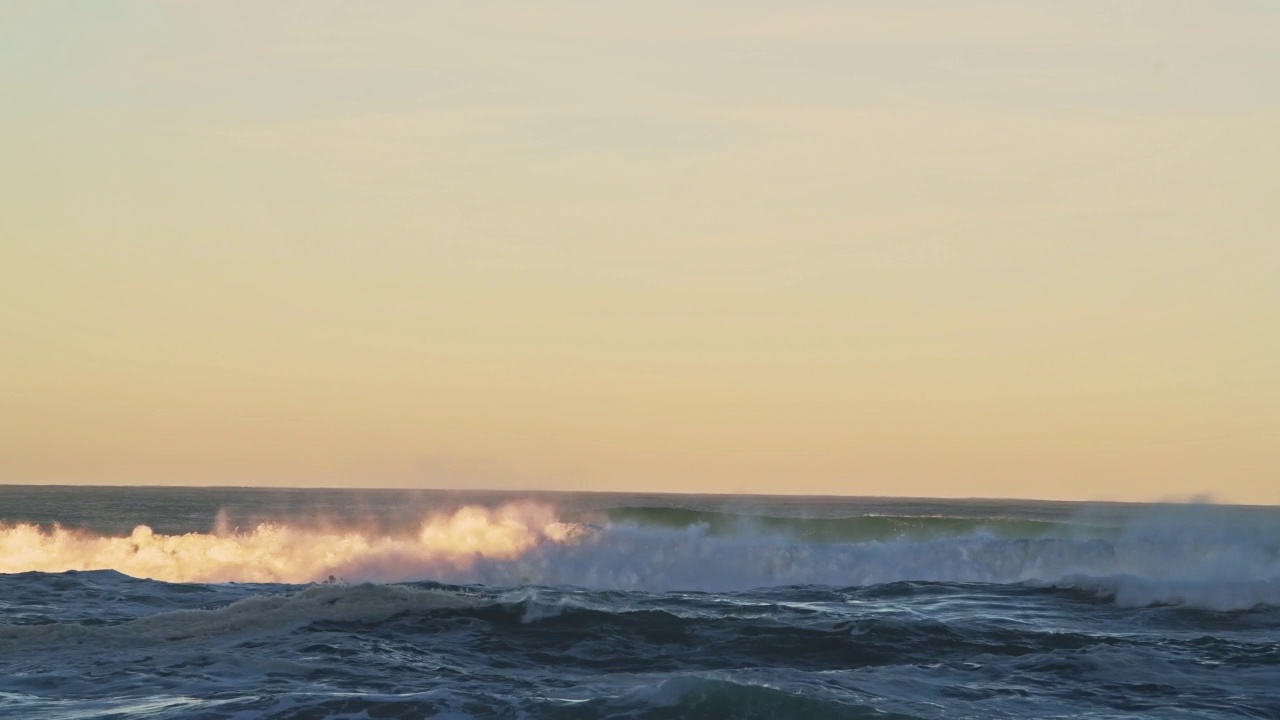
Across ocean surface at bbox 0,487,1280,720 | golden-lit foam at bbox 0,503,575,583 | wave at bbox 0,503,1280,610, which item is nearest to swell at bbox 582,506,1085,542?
wave at bbox 0,503,1280,610

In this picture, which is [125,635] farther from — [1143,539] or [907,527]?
[907,527]

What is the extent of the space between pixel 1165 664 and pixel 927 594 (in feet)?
26.6

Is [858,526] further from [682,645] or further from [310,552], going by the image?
[682,645]

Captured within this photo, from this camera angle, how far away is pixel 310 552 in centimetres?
3553

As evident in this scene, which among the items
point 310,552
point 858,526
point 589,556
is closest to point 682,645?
point 589,556

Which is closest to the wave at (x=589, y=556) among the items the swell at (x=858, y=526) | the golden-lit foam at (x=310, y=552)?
the golden-lit foam at (x=310, y=552)

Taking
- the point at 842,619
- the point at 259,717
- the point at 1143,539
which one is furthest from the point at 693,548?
the point at 259,717

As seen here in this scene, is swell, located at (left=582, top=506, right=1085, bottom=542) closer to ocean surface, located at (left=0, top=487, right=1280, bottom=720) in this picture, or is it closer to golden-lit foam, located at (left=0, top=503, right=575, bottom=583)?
golden-lit foam, located at (left=0, top=503, right=575, bottom=583)

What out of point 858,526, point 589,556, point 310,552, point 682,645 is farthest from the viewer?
point 858,526

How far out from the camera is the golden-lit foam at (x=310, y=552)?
111 feet

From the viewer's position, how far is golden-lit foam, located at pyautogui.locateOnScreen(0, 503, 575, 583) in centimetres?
3388

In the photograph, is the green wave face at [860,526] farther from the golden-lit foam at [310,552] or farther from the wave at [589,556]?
the golden-lit foam at [310,552]

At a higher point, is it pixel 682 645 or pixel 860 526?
pixel 860 526

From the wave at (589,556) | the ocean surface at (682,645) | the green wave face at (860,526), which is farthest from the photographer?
the green wave face at (860,526)
